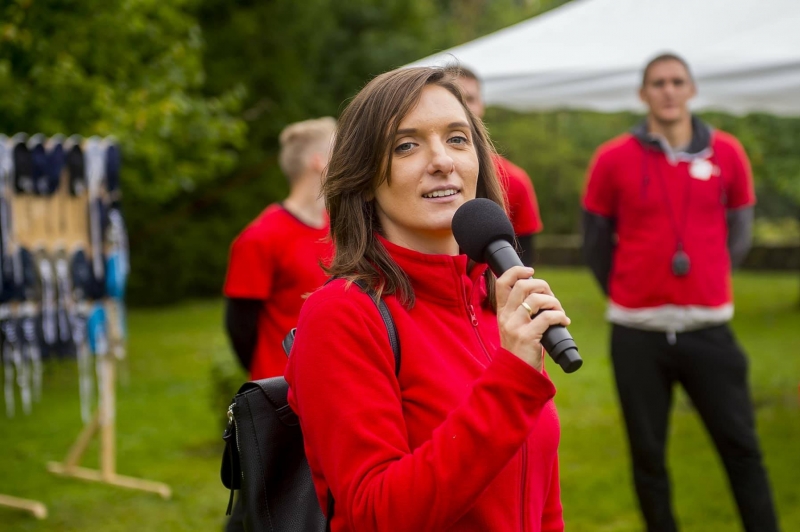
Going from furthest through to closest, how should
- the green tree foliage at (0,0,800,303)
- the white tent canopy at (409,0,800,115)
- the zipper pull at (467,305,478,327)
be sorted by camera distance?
1. the green tree foliage at (0,0,800,303)
2. the white tent canopy at (409,0,800,115)
3. the zipper pull at (467,305,478,327)

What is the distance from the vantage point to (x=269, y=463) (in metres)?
2.09

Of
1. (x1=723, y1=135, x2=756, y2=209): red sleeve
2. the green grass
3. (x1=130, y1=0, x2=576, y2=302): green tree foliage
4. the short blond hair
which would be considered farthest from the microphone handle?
(x1=130, y1=0, x2=576, y2=302): green tree foliage

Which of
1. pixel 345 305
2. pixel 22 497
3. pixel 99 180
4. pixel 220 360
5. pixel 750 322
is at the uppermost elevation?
pixel 345 305

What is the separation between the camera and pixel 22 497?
716 centimetres

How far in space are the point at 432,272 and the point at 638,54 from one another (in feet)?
15.5

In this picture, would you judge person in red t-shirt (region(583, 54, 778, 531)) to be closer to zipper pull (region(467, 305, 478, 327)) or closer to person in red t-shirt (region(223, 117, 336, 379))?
person in red t-shirt (region(223, 117, 336, 379))

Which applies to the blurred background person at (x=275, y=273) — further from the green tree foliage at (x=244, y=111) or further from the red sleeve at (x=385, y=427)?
the green tree foliage at (x=244, y=111)

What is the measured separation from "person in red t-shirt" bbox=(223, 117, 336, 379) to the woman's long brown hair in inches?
93.5

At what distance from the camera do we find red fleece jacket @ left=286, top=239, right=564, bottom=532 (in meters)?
1.74

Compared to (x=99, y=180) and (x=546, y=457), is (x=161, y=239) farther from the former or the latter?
(x=546, y=457)

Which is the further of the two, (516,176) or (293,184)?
(516,176)

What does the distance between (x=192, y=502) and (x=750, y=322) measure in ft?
42.1

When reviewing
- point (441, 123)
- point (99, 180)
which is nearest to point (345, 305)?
point (441, 123)

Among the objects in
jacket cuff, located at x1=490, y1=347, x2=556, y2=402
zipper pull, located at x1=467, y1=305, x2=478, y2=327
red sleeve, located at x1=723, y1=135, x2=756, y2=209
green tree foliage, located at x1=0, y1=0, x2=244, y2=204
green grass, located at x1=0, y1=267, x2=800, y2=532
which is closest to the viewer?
jacket cuff, located at x1=490, y1=347, x2=556, y2=402
